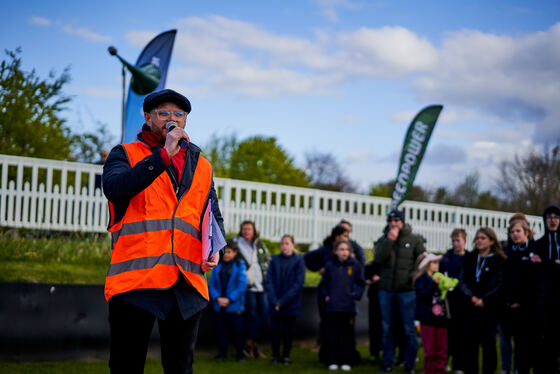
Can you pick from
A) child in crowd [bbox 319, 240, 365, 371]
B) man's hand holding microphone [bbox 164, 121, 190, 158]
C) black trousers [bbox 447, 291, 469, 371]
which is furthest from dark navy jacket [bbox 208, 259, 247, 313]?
man's hand holding microphone [bbox 164, 121, 190, 158]

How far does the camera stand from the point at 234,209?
→ 589 inches

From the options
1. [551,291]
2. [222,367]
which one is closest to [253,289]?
[222,367]

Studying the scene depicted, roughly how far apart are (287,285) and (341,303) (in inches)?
42.6

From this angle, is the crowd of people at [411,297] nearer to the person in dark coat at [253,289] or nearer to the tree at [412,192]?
the person in dark coat at [253,289]

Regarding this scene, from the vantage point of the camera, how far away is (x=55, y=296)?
8.84 meters

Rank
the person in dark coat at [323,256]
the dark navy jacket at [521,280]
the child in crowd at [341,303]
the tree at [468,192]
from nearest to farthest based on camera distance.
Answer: the dark navy jacket at [521,280] → the child in crowd at [341,303] → the person in dark coat at [323,256] → the tree at [468,192]

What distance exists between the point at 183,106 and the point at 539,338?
23.2 ft

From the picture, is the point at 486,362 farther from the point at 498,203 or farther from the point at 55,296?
the point at 498,203

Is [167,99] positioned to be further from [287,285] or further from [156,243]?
[287,285]

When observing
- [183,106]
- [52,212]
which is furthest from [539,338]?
[52,212]

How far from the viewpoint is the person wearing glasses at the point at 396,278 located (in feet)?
33.1

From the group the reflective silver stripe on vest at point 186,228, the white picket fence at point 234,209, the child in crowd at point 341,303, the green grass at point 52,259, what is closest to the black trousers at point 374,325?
the child in crowd at point 341,303

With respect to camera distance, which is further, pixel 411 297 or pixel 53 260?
pixel 53 260

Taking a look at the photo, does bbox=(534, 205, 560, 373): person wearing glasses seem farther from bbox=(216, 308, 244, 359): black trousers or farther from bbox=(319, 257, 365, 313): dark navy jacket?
bbox=(216, 308, 244, 359): black trousers
